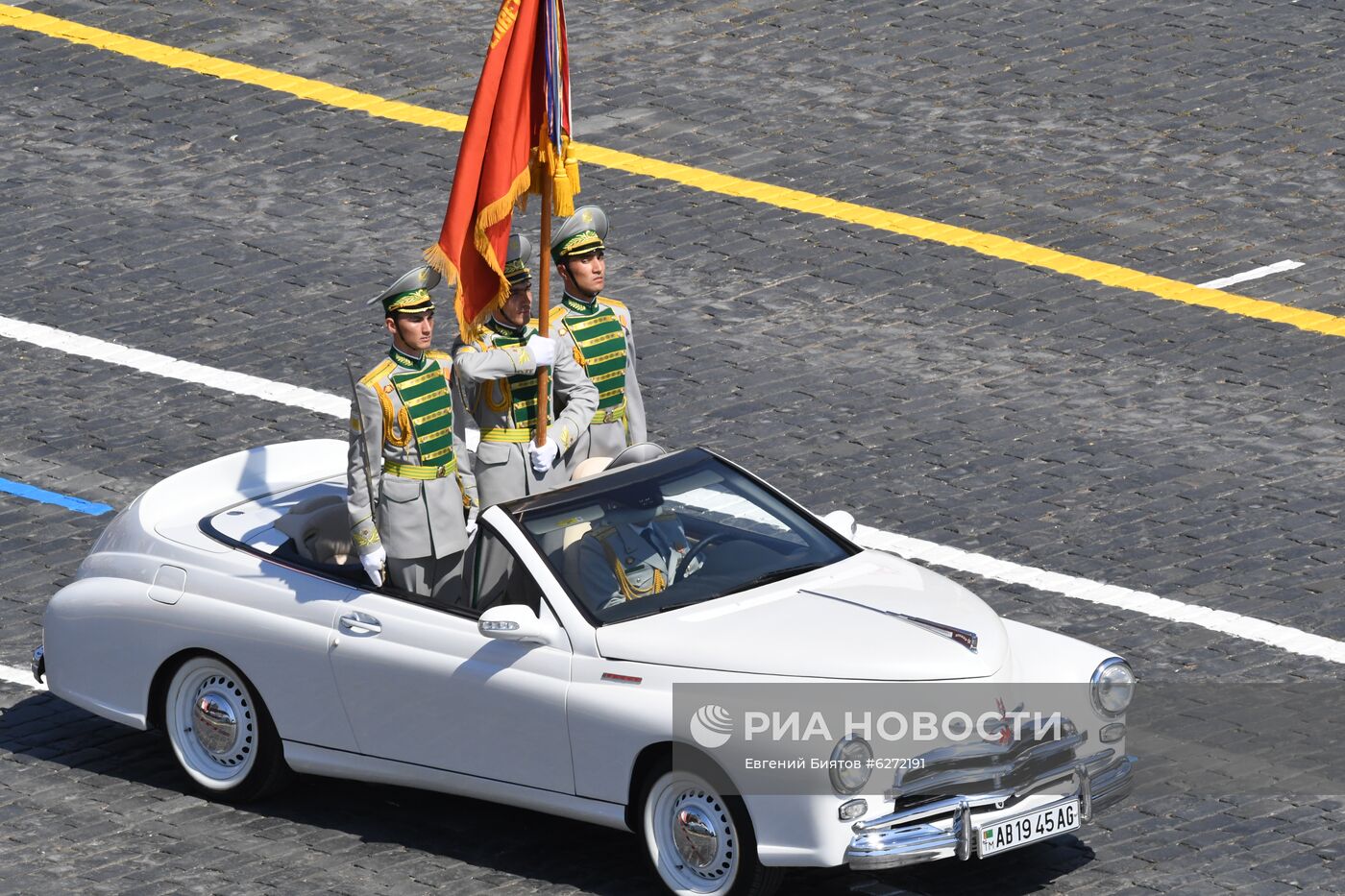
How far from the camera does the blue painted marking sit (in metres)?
13.9

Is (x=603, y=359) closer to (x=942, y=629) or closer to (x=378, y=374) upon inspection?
(x=378, y=374)

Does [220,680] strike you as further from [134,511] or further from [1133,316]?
[1133,316]

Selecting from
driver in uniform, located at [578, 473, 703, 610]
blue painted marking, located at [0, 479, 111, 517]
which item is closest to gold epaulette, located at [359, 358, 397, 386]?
driver in uniform, located at [578, 473, 703, 610]

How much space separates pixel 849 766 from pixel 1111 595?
394 centimetres

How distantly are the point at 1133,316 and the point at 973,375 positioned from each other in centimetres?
141

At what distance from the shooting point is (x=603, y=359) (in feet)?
38.6

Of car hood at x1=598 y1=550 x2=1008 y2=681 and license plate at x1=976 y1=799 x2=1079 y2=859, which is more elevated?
car hood at x1=598 y1=550 x2=1008 y2=681

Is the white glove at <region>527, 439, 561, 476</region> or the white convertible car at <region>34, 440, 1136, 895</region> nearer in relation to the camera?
the white convertible car at <region>34, 440, 1136, 895</region>

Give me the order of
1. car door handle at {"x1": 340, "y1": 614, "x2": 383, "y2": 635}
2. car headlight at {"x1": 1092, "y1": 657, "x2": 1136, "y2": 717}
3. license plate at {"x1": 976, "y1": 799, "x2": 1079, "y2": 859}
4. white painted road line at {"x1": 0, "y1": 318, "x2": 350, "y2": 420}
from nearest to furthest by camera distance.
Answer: license plate at {"x1": 976, "y1": 799, "x2": 1079, "y2": 859}
car headlight at {"x1": 1092, "y1": 657, "x2": 1136, "y2": 717}
car door handle at {"x1": 340, "y1": 614, "x2": 383, "y2": 635}
white painted road line at {"x1": 0, "y1": 318, "x2": 350, "y2": 420}

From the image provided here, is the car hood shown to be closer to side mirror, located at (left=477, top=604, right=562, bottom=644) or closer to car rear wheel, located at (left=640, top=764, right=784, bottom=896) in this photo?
side mirror, located at (left=477, top=604, right=562, bottom=644)

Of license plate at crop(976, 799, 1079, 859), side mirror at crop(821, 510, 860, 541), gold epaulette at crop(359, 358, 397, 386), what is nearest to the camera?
license plate at crop(976, 799, 1079, 859)

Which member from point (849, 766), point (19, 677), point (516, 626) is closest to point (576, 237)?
point (516, 626)

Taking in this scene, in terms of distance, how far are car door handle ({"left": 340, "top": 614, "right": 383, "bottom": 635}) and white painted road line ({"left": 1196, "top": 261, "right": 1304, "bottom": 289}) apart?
319 inches

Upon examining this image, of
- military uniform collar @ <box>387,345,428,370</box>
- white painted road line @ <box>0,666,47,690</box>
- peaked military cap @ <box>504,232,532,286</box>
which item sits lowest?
white painted road line @ <box>0,666,47,690</box>
